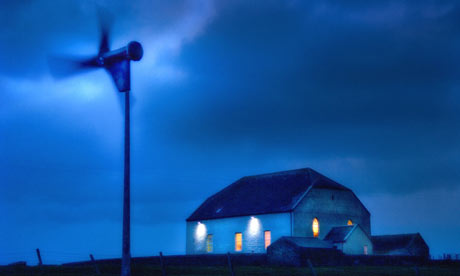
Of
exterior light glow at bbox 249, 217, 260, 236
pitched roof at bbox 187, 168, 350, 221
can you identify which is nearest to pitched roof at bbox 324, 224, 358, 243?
pitched roof at bbox 187, 168, 350, 221

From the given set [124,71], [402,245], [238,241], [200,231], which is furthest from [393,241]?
[124,71]

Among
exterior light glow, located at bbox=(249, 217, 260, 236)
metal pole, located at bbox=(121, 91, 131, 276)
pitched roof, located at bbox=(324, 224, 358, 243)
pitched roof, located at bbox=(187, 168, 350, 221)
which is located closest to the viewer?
metal pole, located at bbox=(121, 91, 131, 276)

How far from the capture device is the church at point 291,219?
55.4 m

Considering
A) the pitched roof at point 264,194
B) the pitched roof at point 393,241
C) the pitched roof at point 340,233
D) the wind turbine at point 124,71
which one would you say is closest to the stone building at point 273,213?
the pitched roof at point 264,194

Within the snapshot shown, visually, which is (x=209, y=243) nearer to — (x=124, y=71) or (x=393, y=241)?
(x=393, y=241)

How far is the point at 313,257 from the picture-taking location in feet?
144

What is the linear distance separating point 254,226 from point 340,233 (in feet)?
27.6

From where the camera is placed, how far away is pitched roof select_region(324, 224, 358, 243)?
54062 millimetres

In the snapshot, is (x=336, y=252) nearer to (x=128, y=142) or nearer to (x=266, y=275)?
(x=266, y=275)

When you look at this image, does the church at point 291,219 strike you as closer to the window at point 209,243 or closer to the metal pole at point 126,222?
the window at point 209,243

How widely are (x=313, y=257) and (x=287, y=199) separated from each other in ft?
45.5

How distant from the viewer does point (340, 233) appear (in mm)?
55219

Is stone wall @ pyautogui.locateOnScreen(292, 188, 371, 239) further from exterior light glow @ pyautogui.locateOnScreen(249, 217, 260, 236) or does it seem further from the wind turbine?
the wind turbine

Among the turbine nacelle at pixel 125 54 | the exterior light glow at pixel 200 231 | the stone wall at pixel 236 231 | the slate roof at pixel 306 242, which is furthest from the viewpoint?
the exterior light glow at pixel 200 231
